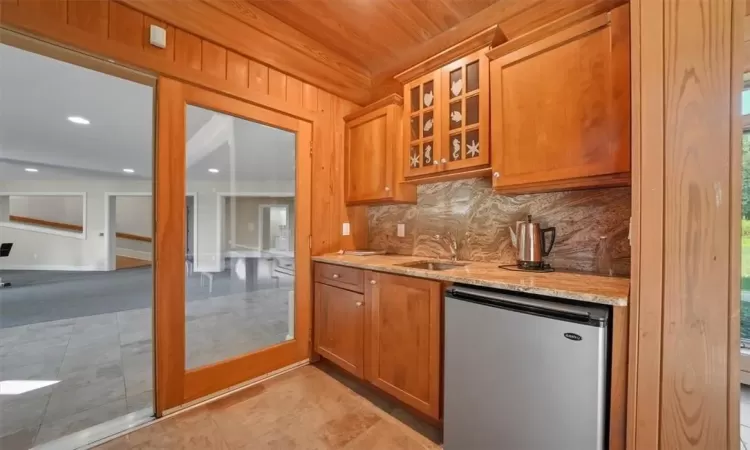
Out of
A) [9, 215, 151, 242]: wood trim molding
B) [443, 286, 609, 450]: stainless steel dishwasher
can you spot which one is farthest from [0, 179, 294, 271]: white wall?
[443, 286, 609, 450]: stainless steel dishwasher

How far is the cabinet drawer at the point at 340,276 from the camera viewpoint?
6.66 feet

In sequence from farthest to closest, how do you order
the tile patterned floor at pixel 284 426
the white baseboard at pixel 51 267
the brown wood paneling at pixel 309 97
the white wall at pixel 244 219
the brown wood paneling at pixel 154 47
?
the white baseboard at pixel 51 267
the white wall at pixel 244 219
the brown wood paneling at pixel 309 97
the brown wood paneling at pixel 154 47
the tile patterned floor at pixel 284 426

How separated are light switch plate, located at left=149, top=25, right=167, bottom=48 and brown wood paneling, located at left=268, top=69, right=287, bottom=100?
0.67 metres

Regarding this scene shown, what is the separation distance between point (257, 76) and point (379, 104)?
0.96 meters

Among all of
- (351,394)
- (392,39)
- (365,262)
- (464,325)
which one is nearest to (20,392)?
(351,394)

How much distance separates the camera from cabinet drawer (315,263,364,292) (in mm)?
2031

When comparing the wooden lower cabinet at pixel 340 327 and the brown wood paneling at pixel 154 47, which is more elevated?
the brown wood paneling at pixel 154 47

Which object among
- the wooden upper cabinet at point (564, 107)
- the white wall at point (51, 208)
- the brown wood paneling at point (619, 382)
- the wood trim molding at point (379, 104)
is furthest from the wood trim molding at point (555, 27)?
the white wall at point (51, 208)

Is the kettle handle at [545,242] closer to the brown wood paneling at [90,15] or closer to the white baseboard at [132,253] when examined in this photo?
the brown wood paneling at [90,15]

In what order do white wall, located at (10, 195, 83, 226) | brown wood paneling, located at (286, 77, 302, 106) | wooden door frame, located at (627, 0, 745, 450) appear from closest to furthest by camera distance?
wooden door frame, located at (627, 0, 745, 450) < brown wood paneling, located at (286, 77, 302, 106) < white wall, located at (10, 195, 83, 226)

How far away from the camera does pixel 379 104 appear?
2.40 metres

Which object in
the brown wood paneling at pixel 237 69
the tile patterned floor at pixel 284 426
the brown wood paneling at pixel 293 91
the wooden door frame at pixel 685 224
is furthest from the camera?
the brown wood paneling at pixel 293 91

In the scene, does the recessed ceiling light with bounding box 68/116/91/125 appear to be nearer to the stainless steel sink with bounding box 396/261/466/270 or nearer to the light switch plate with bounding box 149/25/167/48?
the light switch plate with bounding box 149/25/167/48

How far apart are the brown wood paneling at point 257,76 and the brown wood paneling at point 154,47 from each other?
0.48 metres
